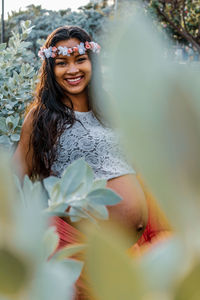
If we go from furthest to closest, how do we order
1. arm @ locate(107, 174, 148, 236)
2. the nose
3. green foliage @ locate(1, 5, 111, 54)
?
green foliage @ locate(1, 5, 111, 54) < the nose < arm @ locate(107, 174, 148, 236)

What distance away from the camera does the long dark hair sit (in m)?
1.67

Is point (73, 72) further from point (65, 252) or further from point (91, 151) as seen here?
point (65, 252)

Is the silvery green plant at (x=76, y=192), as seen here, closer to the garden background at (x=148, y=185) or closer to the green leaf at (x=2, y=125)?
the garden background at (x=148, y=185)

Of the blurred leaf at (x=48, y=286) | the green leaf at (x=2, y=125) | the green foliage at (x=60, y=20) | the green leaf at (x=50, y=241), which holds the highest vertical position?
the green foliage at (x=60, y=20)

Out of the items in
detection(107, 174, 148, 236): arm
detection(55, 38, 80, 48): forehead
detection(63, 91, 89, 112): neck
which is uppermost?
detection(55, 38, 80, 48): forehead

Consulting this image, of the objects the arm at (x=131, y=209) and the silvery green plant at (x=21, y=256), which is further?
the arm at (x=131, y=209)

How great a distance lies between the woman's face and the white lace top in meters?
0.17

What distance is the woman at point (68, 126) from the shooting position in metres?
1.64

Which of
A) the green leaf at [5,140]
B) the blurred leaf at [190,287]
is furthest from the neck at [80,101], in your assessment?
the blurred leaf at [190,287]

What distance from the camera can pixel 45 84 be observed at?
6.03ft

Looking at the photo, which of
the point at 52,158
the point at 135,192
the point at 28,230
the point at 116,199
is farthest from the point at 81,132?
the point at 28,230

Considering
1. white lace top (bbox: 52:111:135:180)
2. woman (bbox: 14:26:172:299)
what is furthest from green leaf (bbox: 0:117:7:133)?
white lace top (bbox: 52:111:135:180)

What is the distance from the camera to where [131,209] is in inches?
56.1

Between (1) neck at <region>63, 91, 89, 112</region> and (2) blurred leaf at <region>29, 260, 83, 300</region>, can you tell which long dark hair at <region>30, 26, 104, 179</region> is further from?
(2) blurred leaf at <region>29, 260, 83, 300</region>
